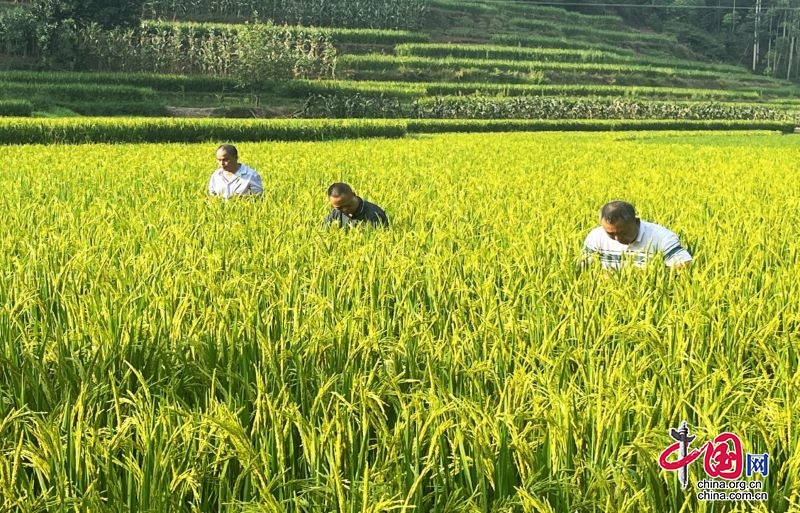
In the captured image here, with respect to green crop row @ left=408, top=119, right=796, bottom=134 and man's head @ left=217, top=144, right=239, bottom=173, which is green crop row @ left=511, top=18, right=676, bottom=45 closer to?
green crop row @ left=408, top=119, right=796, bottom=134

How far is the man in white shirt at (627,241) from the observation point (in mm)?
4375

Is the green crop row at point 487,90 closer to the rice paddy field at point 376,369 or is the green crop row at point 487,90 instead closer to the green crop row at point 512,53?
the green crop row at point 512,53

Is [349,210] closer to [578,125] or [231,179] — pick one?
[231,179]

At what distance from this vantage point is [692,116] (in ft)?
144

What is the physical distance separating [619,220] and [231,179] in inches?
177

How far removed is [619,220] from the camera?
14.3 ft

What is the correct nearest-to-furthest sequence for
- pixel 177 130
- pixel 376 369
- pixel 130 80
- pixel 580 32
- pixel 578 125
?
pixel 376 369
pixel 177 130
pixel 578 125
pixel 130 80
pixel 580 32

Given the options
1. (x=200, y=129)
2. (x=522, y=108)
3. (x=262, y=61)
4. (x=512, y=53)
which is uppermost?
(x=512, y=53)

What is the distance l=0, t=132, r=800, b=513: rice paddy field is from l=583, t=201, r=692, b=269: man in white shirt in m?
0.22

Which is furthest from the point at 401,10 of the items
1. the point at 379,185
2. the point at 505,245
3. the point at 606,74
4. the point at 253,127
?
the point at 505,245

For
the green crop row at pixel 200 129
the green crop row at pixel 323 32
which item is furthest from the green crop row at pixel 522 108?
the green crop row at pixel 323 32

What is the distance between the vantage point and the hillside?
114 ft

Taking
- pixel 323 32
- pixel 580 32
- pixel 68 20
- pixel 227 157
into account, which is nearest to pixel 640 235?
pixel 227 157

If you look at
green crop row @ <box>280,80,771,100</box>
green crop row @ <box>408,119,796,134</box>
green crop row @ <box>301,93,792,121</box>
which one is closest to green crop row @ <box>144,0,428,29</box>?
green crop row @ <box>280,80,771,100</box>
